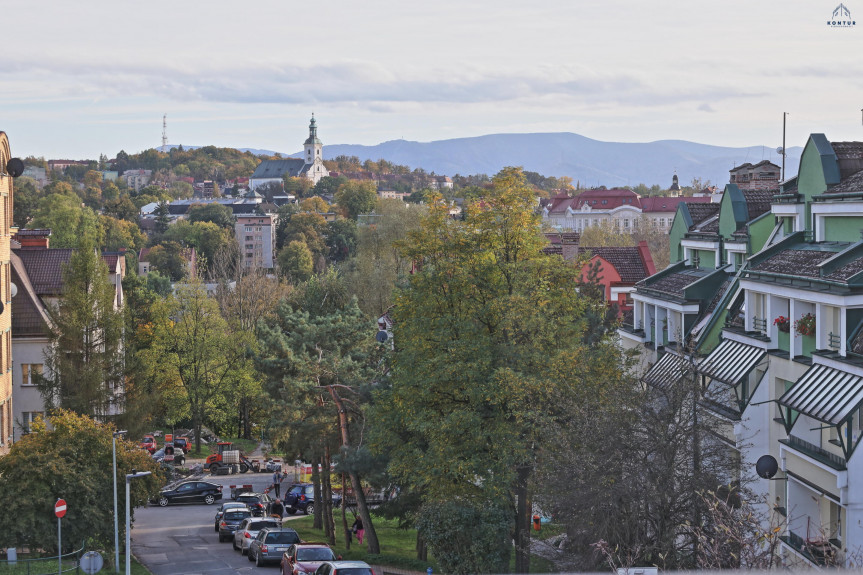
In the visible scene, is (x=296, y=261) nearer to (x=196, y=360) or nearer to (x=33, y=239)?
(x=196, y=360)

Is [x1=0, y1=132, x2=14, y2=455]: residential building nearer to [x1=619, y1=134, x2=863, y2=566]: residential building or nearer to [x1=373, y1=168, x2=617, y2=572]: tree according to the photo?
[x1=373, y1=168, x2=617, y2=572]: tree

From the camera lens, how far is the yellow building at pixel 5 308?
1666 inches

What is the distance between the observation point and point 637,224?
6166 inches

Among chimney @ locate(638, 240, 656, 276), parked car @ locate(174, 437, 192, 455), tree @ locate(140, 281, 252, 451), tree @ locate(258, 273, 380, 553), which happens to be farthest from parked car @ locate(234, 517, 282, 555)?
parked car @ locate(174, 437, 192, 455)

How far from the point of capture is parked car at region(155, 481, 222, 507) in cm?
5547

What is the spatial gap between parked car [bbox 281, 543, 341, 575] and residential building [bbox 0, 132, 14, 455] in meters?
16.3

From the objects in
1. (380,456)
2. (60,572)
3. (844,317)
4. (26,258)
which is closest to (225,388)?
(26,258)

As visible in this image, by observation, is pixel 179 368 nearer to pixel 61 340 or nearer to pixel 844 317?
pixel 61 340

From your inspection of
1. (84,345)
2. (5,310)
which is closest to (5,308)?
(5,310)

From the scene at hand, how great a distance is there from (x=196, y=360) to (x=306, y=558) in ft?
143

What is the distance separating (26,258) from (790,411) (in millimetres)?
38203

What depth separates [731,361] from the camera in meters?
29.6

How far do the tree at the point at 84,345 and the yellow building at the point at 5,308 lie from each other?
4.85 ft

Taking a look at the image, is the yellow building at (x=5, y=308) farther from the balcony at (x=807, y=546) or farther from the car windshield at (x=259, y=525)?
the balcony at (x=807, y=546)
